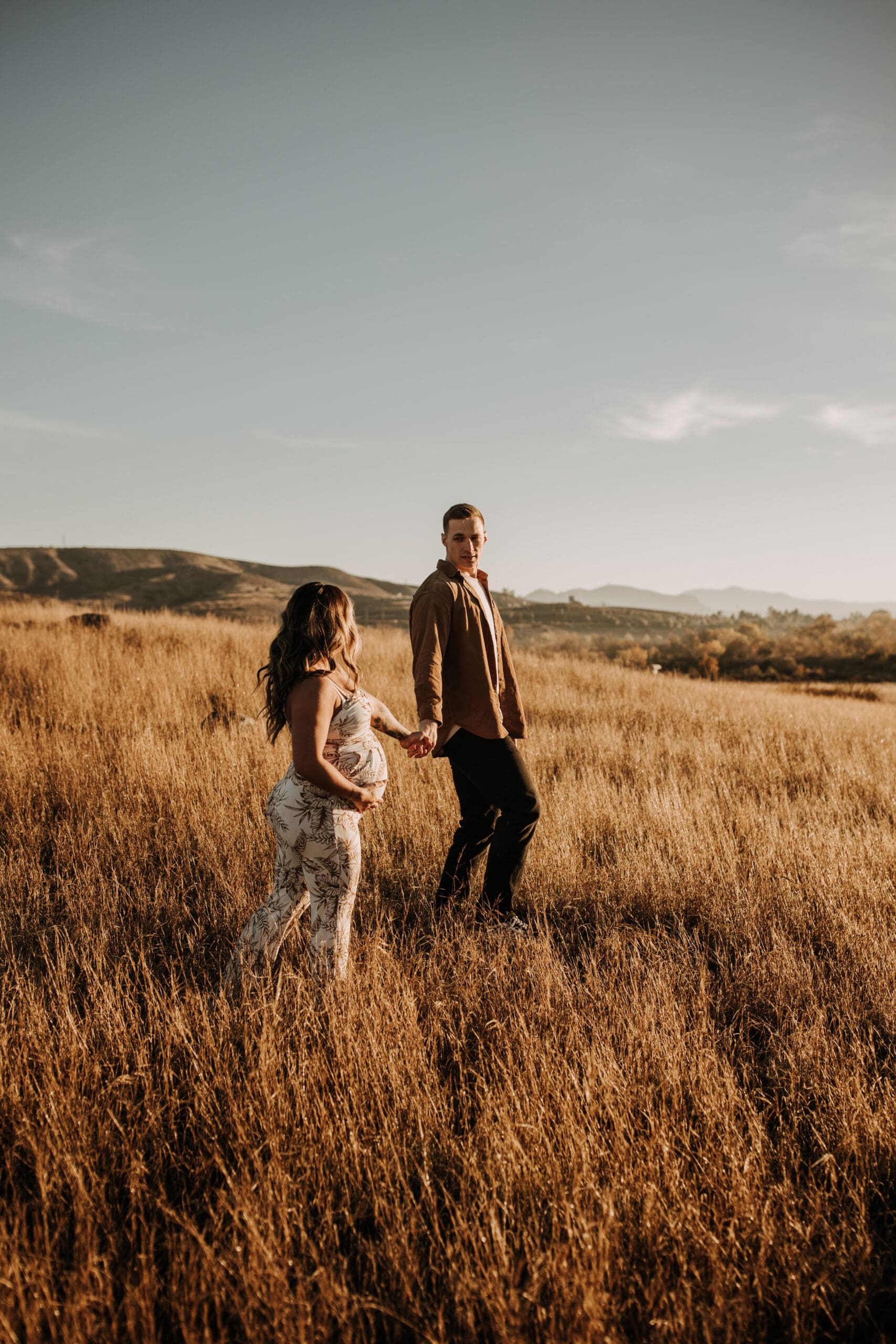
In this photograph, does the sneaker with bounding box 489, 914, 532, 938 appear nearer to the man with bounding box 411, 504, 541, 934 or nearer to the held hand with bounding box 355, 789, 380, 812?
the man with bounding box 411, 504, 541, 934

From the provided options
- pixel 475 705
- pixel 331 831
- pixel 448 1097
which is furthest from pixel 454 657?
pixel 448 1097

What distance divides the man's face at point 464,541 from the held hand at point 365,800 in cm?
132

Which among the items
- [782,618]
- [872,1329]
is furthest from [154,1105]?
[782,618]

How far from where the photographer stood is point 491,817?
3.57 metres

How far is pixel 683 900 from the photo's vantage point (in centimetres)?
383

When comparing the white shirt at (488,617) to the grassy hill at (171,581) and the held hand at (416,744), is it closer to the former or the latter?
the held hand at (416,744)

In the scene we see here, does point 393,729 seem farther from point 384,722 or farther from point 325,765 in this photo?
point 325,765

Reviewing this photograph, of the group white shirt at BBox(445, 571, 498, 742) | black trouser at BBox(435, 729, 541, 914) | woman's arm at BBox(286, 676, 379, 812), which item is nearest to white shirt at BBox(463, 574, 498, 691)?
white shirt at BBox(445, 571, 498, 742)

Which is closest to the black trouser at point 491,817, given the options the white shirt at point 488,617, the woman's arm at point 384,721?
the white shirt at point 488,617

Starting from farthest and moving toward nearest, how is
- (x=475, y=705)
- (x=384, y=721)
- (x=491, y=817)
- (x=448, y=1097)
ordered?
(x=491, y=817)
(x=475, y=705)
(x=384, y=721)
(x=448, y=1097)

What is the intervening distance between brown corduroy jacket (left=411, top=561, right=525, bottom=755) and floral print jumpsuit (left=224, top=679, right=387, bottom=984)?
0.58 meters

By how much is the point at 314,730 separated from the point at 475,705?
1.04 metres

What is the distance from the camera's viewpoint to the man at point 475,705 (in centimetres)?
323

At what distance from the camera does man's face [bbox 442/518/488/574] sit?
337cm
